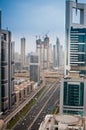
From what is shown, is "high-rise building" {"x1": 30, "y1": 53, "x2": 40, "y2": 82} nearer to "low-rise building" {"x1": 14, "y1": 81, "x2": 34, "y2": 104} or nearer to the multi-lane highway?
"low-rise building" {"x1": 14, "y1": 81, "x2": 34, "y2": 104}

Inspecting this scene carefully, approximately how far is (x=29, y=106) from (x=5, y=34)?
72.6 inches

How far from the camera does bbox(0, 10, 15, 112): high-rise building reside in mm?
6059

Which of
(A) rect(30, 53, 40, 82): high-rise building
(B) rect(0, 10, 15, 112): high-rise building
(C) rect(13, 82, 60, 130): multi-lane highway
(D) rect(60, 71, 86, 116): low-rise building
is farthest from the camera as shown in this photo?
(A) rect(30, 53, 40, 82): high-rise building

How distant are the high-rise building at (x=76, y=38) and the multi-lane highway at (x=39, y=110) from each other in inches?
41.4

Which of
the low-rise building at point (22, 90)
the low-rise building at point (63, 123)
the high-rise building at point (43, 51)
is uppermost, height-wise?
the high-rise building at point (43, 51)

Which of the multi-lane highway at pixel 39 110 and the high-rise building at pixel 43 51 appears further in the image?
the high-rise building at pixel 43 51

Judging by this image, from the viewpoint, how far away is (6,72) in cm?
621

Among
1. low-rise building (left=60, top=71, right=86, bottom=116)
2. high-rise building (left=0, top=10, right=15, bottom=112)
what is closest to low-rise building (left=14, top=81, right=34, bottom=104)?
high-rise building (left=0, top=10, right=15, bottom=112)

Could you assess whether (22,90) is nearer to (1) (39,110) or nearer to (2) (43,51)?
(1) (39,110)

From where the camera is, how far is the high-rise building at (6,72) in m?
6.06

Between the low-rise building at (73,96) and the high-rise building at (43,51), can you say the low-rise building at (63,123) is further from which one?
the high-rise building at (43,51)

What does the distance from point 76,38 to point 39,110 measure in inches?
99.4

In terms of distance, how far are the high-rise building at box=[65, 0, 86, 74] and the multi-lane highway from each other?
3.45ft

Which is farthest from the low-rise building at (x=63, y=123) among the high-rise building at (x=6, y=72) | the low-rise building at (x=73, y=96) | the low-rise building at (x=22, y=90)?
the low-rise building at (x=22, y=90)
